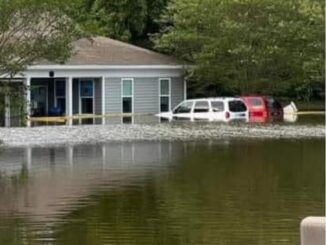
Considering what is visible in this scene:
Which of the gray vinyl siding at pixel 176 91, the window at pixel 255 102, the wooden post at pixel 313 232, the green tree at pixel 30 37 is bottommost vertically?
the wooden post at pixel 313 232

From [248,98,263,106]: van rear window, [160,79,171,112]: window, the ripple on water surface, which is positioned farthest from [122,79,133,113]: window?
the ripple on water surface

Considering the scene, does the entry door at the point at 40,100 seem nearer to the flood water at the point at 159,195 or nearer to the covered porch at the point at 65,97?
the covered porch at the point at 65,97

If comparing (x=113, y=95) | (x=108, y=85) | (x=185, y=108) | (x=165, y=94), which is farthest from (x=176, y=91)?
(x=185, y=108)

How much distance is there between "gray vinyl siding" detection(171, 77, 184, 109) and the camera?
2121 inches

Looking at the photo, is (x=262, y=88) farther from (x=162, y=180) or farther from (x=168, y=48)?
(x=162, y=180)

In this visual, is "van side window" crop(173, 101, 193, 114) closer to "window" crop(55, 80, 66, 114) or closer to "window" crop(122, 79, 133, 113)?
"window" crop(122, 79, 133, 113)

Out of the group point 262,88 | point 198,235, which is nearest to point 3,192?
point 198,235

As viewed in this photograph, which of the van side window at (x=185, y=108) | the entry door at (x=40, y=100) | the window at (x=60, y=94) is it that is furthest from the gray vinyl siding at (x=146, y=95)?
the entry door at (x=40, y=100)

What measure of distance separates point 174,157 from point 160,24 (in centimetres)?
3562

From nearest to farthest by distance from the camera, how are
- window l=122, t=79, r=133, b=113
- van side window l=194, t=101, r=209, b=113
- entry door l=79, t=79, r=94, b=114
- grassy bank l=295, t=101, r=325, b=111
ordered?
1. van side window l=194, t=101, r=209, b=113
2. window l=122, t=79, r=133, b=113
3. entry door l=79, t=79, r=94, b=114
4. grassy bank l=295, t=101, r=325, b=111

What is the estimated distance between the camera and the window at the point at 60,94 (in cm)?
5147

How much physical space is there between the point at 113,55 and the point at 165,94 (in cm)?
377

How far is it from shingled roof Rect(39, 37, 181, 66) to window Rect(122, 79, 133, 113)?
42.4 inches

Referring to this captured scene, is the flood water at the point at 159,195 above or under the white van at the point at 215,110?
under
